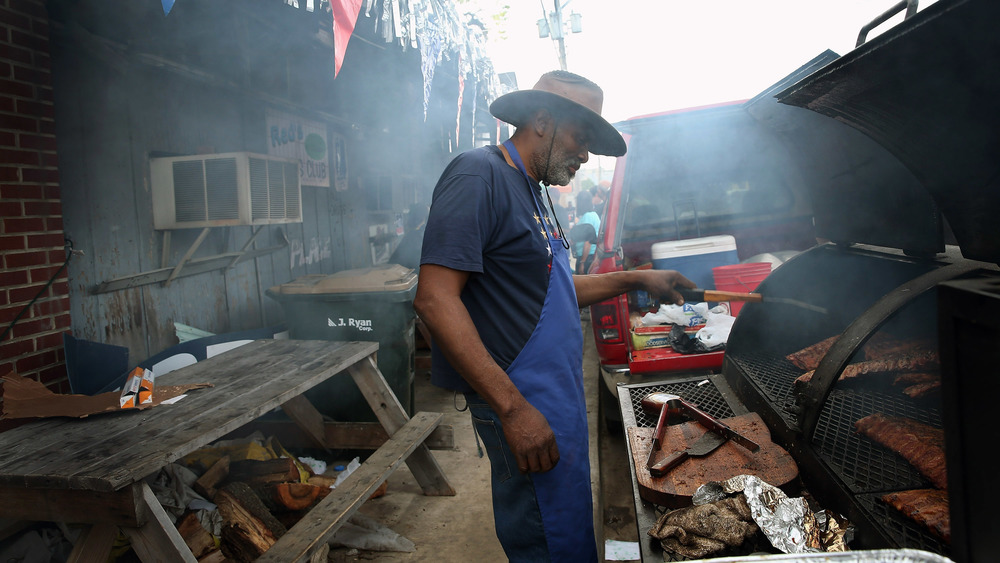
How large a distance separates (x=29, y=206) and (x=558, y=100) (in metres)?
2.79

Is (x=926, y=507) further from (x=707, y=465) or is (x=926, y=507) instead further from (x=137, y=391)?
(x=137, y=391)

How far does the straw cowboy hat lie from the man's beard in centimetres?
15

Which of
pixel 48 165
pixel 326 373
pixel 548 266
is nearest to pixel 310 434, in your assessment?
pixel 326 373

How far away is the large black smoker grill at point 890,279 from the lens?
96cm

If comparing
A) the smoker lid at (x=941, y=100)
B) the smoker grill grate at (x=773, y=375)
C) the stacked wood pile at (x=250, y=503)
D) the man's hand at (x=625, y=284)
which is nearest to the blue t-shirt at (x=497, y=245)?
the man's hand at (x=625, y=284)

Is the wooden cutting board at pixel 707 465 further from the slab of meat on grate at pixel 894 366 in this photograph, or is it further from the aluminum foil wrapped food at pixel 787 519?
the slab of meat on grate at pixel 894 366

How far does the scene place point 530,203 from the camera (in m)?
1.89

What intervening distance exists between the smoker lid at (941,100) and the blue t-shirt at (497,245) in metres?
0.94

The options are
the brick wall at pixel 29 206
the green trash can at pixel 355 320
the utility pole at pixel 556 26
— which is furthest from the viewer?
the utility pole at pixel 556 26

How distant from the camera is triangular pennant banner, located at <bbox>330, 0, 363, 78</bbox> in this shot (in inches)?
110

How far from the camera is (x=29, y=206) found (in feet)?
9.03

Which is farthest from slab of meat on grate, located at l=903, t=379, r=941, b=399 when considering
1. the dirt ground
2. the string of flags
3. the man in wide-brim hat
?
the string of flags

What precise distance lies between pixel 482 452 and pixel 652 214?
8.23ft

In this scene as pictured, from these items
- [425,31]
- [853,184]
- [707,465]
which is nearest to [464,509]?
[707,465]
